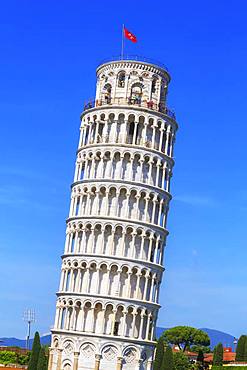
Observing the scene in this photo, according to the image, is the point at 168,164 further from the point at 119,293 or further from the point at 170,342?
the point at 170,342

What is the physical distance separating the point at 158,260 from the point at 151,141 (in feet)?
45.9

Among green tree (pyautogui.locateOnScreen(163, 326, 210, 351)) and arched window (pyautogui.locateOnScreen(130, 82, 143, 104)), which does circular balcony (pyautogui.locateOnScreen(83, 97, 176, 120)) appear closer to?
arched window (pyautogui.locateOnScreen(130, 82, 143, 104))

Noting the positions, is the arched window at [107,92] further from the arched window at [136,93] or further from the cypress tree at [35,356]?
the cypress tree at [35,356]

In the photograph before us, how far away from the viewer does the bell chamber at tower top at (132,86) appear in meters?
81.7

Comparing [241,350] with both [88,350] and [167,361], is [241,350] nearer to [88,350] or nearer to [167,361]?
[167,361]

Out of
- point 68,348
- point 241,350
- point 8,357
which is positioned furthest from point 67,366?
point 8,357

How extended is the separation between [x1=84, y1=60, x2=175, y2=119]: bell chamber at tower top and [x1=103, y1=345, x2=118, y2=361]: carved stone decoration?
28.2 meters

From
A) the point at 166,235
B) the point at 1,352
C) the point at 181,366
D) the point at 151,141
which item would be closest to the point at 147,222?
the point at 166,235

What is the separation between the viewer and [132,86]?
270ft

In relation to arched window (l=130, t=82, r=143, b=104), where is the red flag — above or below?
above

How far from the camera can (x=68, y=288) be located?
3051 inches

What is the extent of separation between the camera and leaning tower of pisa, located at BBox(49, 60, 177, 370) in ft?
243

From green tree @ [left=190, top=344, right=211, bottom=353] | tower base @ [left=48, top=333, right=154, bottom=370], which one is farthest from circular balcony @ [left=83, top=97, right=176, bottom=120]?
green tree @ [left=190, top=344, right=211, bottom=353]

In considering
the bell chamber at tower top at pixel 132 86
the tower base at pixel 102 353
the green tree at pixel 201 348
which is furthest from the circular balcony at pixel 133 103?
the green tree at pixel 201 348
